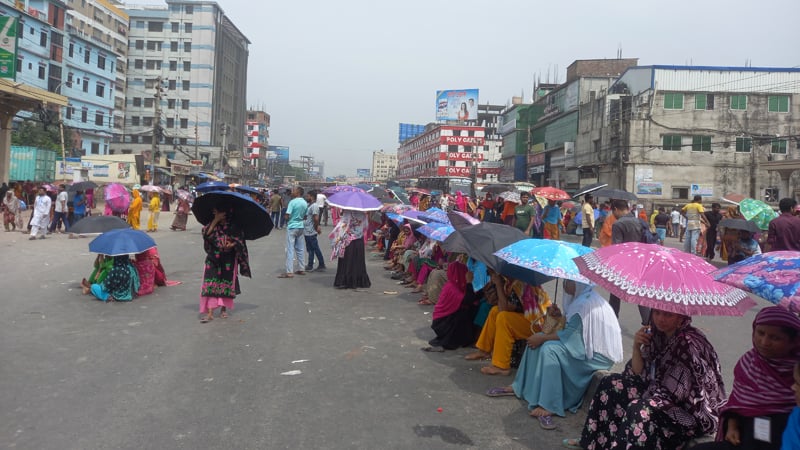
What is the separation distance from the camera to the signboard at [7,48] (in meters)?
20.7

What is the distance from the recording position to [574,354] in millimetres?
4434

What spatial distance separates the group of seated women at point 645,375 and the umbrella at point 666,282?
8.8 inches

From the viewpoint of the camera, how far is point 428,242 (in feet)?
30.3

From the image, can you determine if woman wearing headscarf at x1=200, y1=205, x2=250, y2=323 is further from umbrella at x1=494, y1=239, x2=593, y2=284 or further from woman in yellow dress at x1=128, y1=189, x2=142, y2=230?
woman in yellow dress at x1=128, y1=189, x2=142, y2=230

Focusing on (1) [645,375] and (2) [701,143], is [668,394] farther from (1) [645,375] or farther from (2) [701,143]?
(2) [701,143]

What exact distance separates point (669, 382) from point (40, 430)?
4.18 metres

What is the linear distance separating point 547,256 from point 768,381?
1841 millimetres

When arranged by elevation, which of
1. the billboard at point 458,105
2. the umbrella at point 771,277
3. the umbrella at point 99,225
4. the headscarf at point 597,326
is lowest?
the headscarf at point 597,326

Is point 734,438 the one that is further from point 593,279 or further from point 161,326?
point 161,326

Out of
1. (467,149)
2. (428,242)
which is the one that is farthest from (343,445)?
(467,149)

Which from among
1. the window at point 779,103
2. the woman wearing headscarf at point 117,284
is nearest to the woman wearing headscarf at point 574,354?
the woman wearing headscarf at point 117,284

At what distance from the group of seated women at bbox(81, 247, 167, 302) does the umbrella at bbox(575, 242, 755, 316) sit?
6.93 meters

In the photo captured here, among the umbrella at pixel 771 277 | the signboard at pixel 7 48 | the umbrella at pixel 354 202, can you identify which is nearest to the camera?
the umbrella at pixel 771 277

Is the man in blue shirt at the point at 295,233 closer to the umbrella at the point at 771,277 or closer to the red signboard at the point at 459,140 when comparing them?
the umbrella at the point at 771,277
